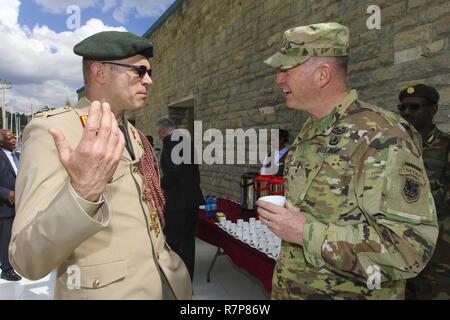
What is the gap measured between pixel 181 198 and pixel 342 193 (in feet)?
9.75

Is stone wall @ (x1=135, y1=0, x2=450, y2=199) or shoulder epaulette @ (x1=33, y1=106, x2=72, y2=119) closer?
shoulder epaulette @ (x1=33, y1=106, x2=72, y2=119)

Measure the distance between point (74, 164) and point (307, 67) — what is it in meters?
1.07

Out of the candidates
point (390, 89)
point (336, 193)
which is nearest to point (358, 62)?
point (390, 89)

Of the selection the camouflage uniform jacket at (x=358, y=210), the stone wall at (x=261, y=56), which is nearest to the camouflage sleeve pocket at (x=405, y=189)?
the camouflage uniform jacket at (x=358, y=210)

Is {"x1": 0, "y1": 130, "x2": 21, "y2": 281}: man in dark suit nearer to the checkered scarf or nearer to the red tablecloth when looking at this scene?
the red tablecloth

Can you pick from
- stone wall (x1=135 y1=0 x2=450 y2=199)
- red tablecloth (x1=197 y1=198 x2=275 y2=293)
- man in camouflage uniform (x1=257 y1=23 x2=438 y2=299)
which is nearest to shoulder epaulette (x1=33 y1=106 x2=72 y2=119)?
man in camouflage uniform (x1=257 y1=23 x2=438 y2=299)

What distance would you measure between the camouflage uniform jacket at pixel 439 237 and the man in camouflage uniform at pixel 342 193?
44.9 inches

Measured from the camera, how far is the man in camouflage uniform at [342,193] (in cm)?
118

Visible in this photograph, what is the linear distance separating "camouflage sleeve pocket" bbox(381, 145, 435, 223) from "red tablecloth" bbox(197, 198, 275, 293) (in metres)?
Answer: 1.58

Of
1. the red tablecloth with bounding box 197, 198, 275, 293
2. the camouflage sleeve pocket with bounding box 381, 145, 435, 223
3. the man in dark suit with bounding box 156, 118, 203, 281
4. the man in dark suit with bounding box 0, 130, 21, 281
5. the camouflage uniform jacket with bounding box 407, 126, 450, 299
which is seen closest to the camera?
the camouflage sleeve pocket with bounding box 381, 145, 435, 223

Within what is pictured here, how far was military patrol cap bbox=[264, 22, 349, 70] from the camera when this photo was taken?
4.86 ft

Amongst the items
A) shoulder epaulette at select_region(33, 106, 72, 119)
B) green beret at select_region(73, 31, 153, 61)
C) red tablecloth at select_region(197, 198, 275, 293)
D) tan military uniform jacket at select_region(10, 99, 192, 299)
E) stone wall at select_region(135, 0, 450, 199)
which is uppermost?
stone wall at select_region(135, 0, 450, 199)

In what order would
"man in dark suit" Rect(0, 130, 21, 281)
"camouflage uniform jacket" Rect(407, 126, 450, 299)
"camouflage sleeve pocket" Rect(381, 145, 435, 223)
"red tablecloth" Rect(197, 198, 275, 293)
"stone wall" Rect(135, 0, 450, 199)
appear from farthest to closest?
"man in dark suit" Rect(0, 130, 21, 281), "stone wall" Rect(135, 0, 450, 199), "red tablecloth" Rect(197, 198, 275, 293), "camouflage uniform jacket" Rect(407, 126, 450, 299), "camouflage sleeve pocket" Rect(381, 145, 435, 223)

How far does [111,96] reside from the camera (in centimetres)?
144
